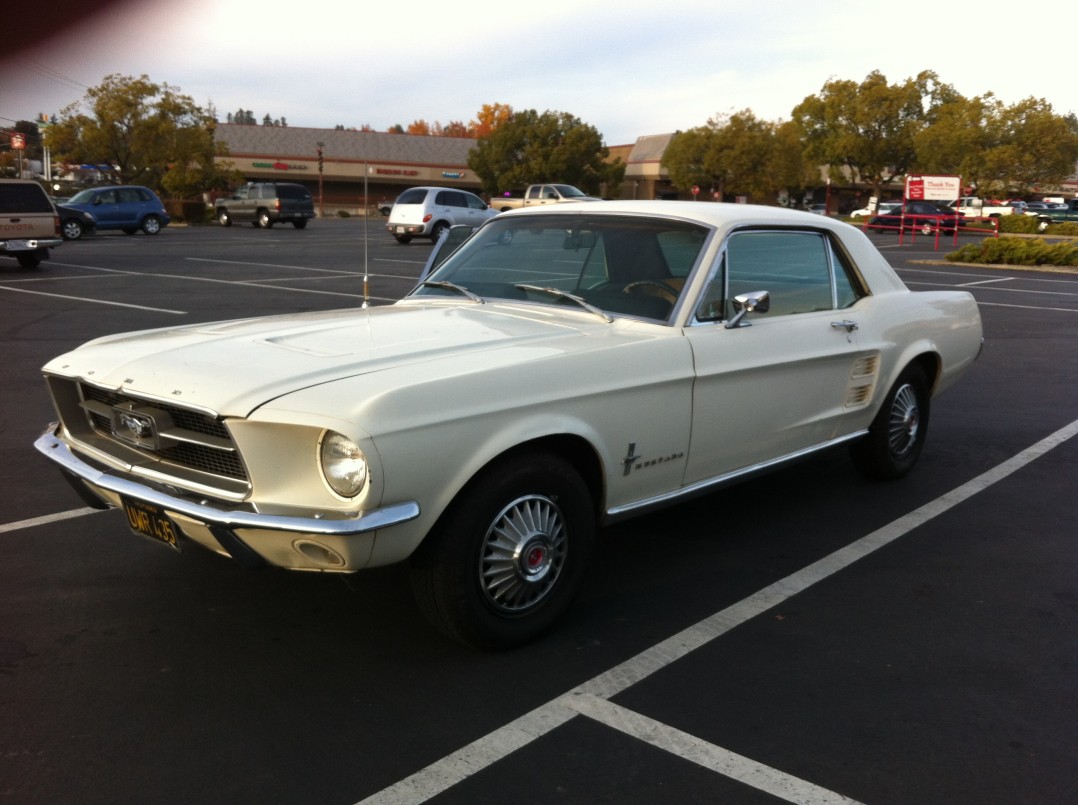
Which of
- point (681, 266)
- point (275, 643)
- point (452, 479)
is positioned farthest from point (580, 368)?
point (275, 643)

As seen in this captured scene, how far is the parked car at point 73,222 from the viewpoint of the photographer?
28.6 m

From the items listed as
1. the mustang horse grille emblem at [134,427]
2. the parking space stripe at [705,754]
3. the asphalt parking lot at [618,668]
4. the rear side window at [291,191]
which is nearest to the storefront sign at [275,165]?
the rear side window at [291,191]

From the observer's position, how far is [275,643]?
370cm

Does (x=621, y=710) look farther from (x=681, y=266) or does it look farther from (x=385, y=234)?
(x=385, y=234)

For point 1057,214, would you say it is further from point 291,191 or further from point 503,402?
point 503,402

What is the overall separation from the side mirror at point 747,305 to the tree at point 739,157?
6294 cm

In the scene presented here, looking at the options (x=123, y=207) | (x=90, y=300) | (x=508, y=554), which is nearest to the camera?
(x=508, y=554)

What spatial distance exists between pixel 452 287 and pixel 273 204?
3655 centimetres

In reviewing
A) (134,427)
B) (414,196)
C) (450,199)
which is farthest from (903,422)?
(414,196)

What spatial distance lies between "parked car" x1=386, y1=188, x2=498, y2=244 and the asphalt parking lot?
922 inches

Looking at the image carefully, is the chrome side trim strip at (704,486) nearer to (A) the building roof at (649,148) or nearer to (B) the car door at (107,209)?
(B) the car door at (107,209)

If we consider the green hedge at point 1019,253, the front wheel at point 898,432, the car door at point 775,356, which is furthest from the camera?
the green hedge at point 1019,253

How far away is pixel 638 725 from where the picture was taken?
3.18m

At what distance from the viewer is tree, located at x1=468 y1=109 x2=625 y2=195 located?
66938mm
